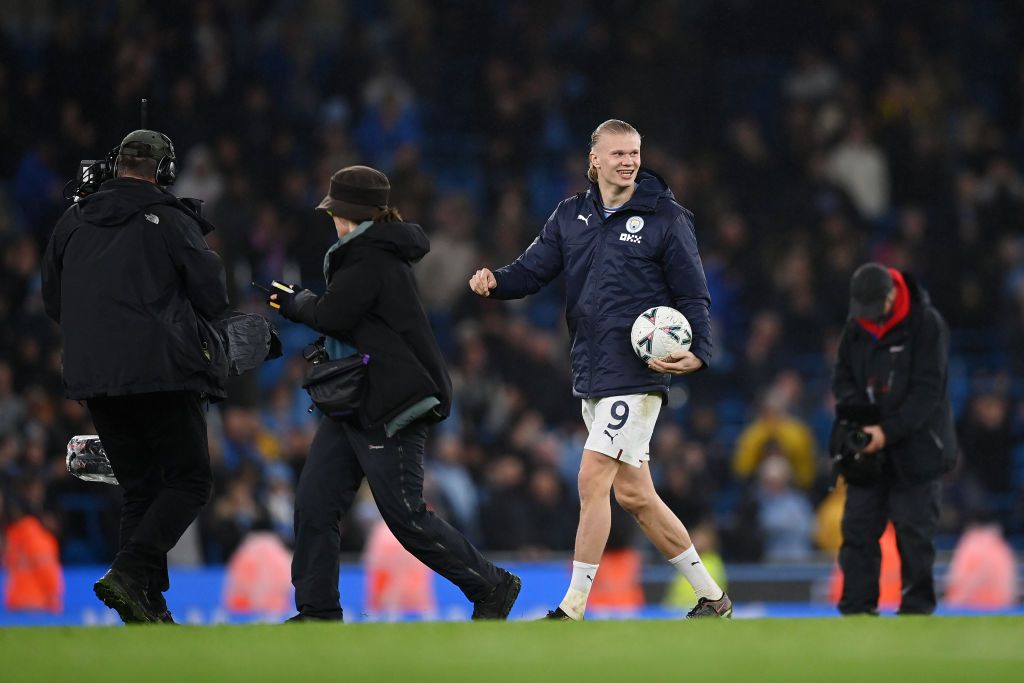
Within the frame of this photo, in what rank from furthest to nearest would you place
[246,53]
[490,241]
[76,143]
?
1. [246,53]
2. [490,241]
3. [76,143]

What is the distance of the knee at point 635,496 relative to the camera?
823 centimetres

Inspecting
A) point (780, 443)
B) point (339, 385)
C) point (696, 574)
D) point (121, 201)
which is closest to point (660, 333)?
point (696, 574)

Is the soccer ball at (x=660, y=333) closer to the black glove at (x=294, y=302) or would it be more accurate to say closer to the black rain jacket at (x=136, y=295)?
the black glove at (x=294, y=302)

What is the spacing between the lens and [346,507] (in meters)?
7.89

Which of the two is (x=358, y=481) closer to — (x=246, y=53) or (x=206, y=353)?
(x=206, y=353)

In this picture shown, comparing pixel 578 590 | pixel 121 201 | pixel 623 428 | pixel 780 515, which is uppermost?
pixel 121 201

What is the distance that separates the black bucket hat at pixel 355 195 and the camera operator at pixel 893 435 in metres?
3.17

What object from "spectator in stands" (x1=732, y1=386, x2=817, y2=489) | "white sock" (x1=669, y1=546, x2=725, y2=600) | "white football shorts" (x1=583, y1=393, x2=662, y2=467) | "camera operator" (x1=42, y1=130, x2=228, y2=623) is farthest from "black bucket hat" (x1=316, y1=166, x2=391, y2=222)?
"spectator in stands" (x1=732, y1=386, x2=817, y2=489)

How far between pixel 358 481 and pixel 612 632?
176 cm

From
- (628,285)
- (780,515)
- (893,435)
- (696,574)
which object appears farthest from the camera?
(780,515)

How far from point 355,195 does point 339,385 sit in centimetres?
87

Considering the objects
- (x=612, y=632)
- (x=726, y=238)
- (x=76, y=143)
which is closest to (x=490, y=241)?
(x=726, y=238)

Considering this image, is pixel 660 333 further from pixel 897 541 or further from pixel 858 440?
pixel 897 541

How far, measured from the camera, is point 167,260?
309 inches
